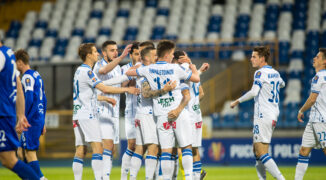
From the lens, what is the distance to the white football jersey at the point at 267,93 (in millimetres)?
8695

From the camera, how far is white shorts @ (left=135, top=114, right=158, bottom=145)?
8109mm

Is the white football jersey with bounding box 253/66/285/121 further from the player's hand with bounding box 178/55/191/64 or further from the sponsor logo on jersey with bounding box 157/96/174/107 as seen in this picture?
the sponsor logo on jersey with bounding box 157/96/174/107

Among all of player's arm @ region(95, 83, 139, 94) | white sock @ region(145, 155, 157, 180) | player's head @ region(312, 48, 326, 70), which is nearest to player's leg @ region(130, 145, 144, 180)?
white sock @ region(145, 155, 157, 180)

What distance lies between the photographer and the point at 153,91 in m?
7.84

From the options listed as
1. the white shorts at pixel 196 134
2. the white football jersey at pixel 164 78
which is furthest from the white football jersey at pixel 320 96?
the white football jersey at pixel 164 78

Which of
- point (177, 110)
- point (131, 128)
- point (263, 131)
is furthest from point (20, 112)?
point (263, 131)

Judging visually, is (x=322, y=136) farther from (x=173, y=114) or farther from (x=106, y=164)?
(x=106, y=164)

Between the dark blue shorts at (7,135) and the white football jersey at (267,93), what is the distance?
4151 millimetres

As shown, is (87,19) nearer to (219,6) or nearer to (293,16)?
(219,6)

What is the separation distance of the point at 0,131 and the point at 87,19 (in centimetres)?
2012

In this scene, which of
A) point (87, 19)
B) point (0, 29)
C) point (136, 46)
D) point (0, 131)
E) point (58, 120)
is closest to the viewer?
point (0, 131)

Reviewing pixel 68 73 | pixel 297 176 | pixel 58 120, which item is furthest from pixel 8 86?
pixel 68 73

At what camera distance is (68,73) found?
21.5 metres

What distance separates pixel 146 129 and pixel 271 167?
213 centimetres
